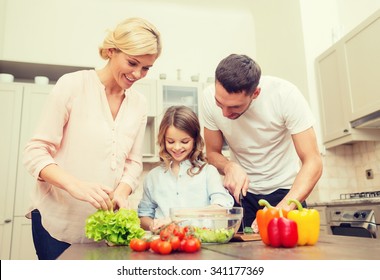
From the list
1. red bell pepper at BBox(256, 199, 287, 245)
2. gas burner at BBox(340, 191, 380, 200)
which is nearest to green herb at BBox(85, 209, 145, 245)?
red bell pepper at BBox(256, 199, 287, 245)

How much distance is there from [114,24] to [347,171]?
7.35ft

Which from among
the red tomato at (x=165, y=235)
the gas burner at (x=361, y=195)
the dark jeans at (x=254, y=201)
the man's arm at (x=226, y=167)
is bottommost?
the red tomato at (x=165, y=235)

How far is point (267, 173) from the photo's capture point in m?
1.54

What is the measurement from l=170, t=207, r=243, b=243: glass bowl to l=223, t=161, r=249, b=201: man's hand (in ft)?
1.03

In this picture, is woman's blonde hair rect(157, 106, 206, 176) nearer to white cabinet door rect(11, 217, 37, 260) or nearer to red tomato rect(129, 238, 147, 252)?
red tomato rect(129, 238, 147, 252)

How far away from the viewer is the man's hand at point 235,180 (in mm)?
1258

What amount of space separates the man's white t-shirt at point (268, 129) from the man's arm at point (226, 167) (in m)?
0.05

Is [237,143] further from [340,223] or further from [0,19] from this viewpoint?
[0,19]

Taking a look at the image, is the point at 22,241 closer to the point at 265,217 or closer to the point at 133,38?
the point at 133,38

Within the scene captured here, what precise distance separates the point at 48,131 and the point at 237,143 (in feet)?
2.50

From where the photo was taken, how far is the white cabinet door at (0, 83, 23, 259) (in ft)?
8.14

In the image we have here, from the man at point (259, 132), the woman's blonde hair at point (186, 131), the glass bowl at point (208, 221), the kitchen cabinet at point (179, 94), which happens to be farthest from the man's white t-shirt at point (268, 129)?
the kitchen cabinet at point (179, 94)

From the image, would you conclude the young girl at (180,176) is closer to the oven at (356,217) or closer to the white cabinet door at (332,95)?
the oven at (356,217)
